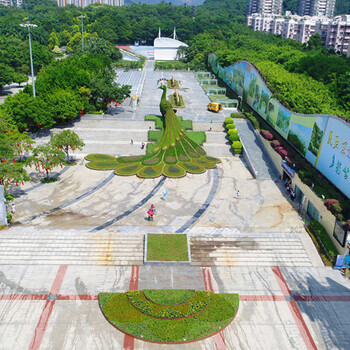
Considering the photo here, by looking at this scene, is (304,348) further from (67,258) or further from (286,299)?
(67,258)

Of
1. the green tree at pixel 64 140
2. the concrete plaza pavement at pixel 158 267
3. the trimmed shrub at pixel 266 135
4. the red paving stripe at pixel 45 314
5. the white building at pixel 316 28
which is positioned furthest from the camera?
the white building at pixel 316 28

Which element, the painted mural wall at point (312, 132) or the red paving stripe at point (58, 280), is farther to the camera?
the painted mural wall at point (312, 132)

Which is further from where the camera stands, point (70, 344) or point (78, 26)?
point (78, 26)

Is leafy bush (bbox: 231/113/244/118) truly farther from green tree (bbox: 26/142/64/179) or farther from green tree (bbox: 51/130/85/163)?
green tree (bbox: 26/142/64/179)

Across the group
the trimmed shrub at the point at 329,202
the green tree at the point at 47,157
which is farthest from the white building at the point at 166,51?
the trimmed shrub at the point at 329,202

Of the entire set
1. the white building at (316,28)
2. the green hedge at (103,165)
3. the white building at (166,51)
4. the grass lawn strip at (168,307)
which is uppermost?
the white building at (316,28)

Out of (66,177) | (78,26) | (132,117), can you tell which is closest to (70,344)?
(66,177)

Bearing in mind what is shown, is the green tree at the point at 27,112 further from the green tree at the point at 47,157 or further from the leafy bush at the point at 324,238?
the leafy bush at the point at 324,238
